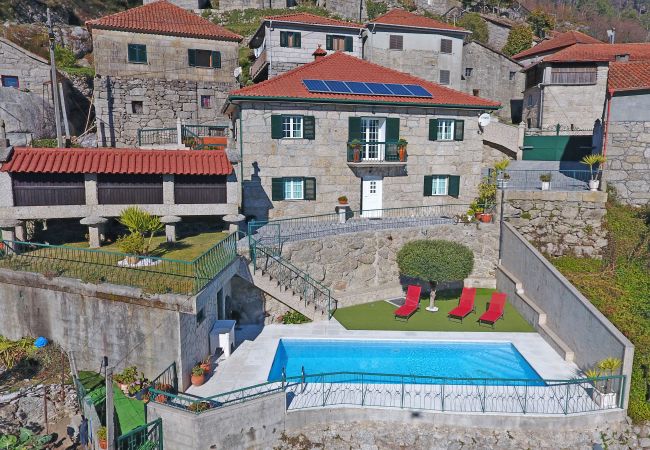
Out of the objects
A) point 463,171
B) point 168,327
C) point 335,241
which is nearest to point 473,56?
point 463,171

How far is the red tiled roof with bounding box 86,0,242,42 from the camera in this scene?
2841cm

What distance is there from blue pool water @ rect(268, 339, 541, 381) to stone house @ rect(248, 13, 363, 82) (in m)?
20.3

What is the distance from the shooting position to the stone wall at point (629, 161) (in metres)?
21.4

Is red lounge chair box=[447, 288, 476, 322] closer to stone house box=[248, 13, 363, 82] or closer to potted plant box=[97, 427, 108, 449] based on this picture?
potted plant box=[97, 427, 108, 449]

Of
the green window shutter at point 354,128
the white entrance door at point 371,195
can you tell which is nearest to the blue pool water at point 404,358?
the white entrance door at point 371,195

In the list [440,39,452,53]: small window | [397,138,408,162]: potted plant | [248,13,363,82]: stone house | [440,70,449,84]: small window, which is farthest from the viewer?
[440,70,449,84]: small window

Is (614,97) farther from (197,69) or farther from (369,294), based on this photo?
(197,69)

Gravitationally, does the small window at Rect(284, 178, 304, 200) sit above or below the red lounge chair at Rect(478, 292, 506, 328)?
above

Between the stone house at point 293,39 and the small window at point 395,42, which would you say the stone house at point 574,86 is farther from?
the stone house at point 293,39

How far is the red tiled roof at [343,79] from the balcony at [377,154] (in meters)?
2.13

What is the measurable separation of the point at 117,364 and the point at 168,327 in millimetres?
2105

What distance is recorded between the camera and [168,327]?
12.7 m

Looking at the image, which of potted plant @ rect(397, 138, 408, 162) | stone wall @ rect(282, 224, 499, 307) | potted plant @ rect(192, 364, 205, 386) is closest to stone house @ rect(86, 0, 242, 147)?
potted plant @ rect(397, 138, 408, 162)

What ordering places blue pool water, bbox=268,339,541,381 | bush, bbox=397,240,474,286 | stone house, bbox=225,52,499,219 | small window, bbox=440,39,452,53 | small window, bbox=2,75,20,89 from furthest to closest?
small window, bbox=440,39,452,53 < small window, bbox=2,75,20,89 < stone house, bbox=225,52,499,219 < bush, bbox=397,240,474,286 < blue pool water, bbox=268,339,541,381
